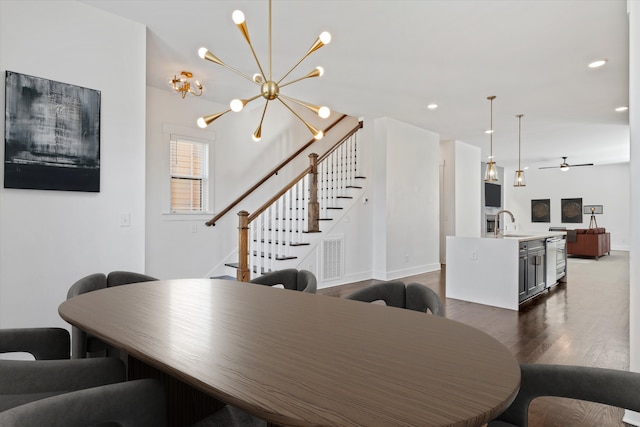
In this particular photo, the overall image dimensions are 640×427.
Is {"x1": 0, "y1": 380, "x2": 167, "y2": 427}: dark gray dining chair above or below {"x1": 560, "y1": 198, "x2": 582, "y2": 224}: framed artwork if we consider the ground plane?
below

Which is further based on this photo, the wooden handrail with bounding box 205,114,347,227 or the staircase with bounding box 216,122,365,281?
the wooden handrail with bounding box 205,114,347,227

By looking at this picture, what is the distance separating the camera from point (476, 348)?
107 centimetres

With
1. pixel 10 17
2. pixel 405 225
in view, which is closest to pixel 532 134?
pixel 405 225

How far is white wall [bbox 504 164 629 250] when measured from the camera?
460 inches

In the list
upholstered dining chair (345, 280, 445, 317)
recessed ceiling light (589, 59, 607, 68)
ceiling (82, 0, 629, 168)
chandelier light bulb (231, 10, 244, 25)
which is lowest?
upholstered dining chair (345, 280, 445, 317)

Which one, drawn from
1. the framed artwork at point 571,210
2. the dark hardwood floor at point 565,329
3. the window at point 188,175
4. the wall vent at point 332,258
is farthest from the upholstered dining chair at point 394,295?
the framed artwork at point 571,210

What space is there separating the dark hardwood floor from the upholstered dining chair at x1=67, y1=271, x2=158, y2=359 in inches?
92.0

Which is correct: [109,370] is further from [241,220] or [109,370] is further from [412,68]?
[412,68]

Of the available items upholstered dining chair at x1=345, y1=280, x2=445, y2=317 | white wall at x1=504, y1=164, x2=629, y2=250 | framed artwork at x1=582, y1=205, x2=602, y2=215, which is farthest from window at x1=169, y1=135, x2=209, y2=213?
framed artwork at x1=582, y1=205, x2=602, y2=215

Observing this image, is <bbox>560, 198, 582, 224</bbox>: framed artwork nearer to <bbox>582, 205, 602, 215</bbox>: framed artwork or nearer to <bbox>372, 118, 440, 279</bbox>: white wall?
<bbox>582, 205, 602, 215</bbox>: framed artwork

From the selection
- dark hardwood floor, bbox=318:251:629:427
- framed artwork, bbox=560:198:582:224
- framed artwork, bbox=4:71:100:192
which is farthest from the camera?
framed artwork, bbox=560:198:582:224

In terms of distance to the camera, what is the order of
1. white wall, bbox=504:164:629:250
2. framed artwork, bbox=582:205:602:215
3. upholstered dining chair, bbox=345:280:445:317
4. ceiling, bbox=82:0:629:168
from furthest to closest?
framed artwork, bbox=582:205:602:215
white wall, bbox=504:164:629:250
ceiling, bbox=82:0:629:168
upholstered dining chair, bbox=345:280:445:317

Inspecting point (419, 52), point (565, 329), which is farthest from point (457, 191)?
point (419, 52)

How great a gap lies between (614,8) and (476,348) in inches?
127
